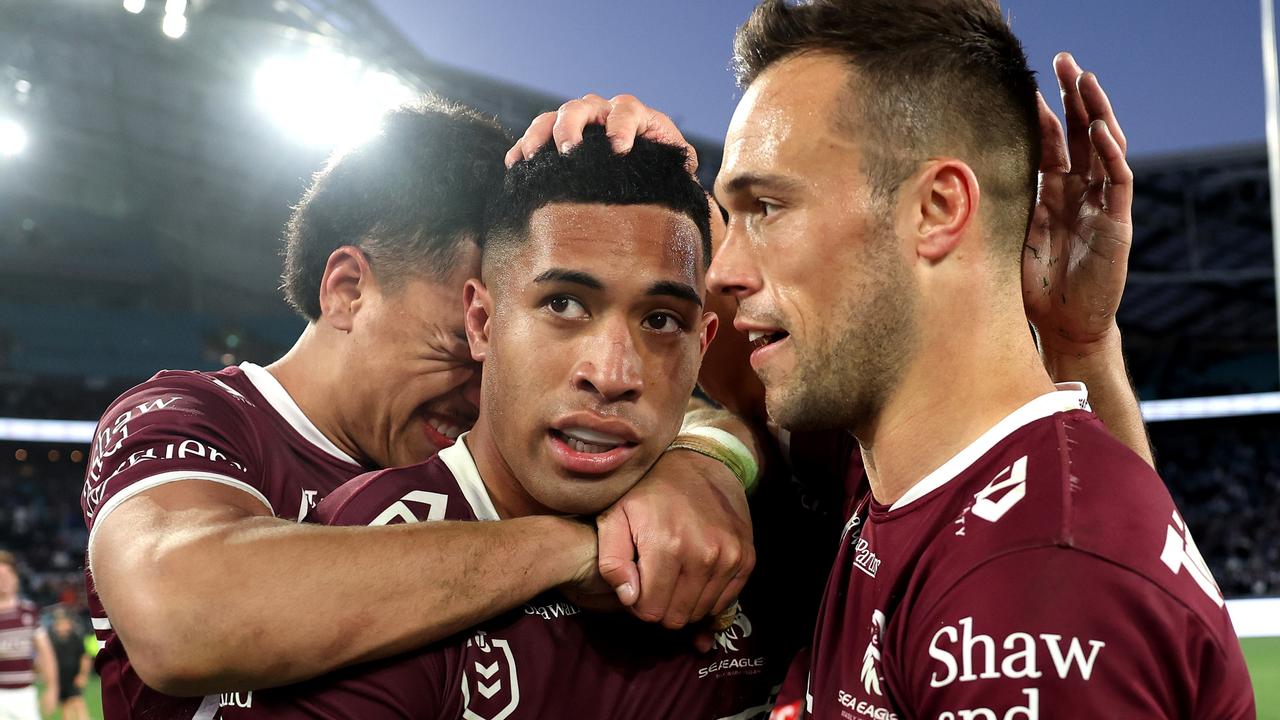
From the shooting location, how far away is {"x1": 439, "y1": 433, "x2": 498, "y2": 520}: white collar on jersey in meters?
2.11

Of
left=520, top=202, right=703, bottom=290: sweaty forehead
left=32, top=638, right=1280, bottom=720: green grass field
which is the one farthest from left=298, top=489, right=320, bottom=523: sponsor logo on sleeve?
left=32, top=638, right=1280, bottom=720: green grass field

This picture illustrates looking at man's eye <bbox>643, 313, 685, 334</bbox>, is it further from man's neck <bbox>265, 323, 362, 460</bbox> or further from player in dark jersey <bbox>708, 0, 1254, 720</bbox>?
man's neck <bbox>265, 323, 362, 460</bbox>

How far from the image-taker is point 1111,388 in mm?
2344

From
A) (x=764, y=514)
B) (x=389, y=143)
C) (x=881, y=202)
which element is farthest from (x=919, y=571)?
(x=389, y=143)

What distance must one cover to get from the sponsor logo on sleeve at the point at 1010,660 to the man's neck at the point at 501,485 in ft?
3.16

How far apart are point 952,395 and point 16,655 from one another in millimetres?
8842

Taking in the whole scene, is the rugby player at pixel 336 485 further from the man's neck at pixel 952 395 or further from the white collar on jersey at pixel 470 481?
the man's neck at pixel 952 395

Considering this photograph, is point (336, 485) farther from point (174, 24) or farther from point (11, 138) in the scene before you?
point (11, 138)

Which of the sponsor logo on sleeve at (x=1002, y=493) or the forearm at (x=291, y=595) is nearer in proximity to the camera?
the sponsor logo on sleeve at (x=1002, y=493)

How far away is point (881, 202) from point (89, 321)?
23.8 m

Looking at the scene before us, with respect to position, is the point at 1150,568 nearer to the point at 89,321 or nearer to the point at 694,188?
the point at 694,188

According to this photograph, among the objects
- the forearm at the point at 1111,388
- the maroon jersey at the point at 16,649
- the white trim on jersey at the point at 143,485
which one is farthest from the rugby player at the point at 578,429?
the maroon jersey at the point at 16,649

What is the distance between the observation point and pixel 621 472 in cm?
203

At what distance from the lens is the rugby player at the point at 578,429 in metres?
1.94
